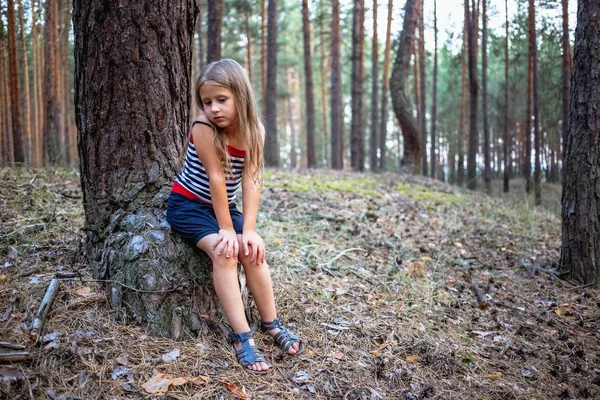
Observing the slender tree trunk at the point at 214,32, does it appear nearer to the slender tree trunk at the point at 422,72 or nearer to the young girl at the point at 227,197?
the young girl at the point at 227,197

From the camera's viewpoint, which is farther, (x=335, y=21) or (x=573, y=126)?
(x=335, y=21)

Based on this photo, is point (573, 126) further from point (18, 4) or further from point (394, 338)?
point (18, 4)

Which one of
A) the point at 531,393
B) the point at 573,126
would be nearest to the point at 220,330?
the point at 531,393

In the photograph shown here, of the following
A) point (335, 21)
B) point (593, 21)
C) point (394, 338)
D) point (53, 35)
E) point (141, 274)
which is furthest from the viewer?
point (335, 21)

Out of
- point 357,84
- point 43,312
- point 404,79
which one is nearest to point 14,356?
point 43,312

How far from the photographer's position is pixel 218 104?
260cm

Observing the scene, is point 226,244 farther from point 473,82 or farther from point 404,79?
point 473,82

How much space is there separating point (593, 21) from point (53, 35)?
1165cm

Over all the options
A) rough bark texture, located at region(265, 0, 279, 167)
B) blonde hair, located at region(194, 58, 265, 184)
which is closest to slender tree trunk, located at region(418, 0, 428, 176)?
rough bark texture, located at region(265, 0, 279, 167)

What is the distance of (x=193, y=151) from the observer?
8.93ft

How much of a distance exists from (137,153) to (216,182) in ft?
2.47

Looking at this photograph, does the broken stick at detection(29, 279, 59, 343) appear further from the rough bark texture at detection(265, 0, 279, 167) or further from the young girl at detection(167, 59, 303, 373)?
the rough bark texture at detection(265, 0, 279, 167)

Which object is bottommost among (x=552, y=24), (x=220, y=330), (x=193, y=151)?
(x=220, y=330)

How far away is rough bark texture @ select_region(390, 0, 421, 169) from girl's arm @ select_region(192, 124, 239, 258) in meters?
8.84
